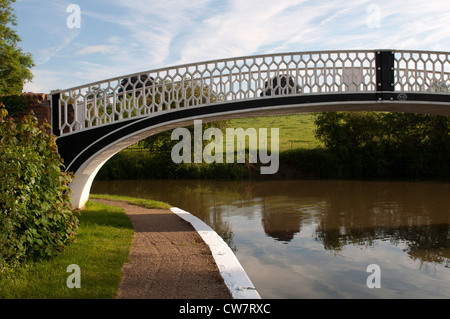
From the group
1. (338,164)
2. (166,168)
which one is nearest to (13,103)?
(166,168)

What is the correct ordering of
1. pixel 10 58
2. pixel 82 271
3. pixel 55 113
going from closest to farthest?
pixel 82 271 < pixel 55 113 < pixel 10 58

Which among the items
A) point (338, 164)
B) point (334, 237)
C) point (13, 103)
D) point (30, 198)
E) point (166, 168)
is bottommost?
point (334, 237)

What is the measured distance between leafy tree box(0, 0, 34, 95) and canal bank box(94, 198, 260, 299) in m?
15.9

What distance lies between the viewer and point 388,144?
27.4 meters

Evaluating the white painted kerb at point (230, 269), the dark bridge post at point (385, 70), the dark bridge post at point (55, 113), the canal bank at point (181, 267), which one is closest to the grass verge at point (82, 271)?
the canal bank at point (181, 267)

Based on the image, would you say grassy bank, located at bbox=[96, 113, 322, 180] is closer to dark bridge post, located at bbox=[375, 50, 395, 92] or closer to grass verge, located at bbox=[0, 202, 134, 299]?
dark bridge post, located at bbox=[375, 50, 395, 92]

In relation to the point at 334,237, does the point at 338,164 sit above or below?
above

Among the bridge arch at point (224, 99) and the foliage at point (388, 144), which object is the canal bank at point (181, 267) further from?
the foliage at point (388, 144)

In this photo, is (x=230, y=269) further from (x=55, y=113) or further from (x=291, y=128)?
(x=291, y=128)

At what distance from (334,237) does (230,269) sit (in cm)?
416

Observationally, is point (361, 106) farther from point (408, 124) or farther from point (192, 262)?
point (408, 124)

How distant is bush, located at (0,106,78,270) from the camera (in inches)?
209

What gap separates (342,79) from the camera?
11.4m

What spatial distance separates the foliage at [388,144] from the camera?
87.0 feet
